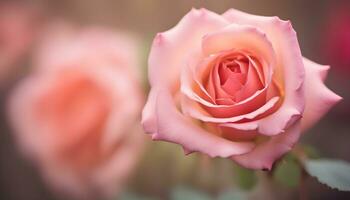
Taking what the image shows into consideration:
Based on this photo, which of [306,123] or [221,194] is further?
[221,194]

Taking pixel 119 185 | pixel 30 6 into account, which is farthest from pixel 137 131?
pixel 30 6

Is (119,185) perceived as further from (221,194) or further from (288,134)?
(288,134)

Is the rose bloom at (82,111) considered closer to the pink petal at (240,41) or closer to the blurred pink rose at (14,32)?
the blurred pink rose at (14,32)

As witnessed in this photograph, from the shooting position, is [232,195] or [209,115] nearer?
[209,115]

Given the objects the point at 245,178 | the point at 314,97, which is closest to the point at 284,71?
the point at 314,97

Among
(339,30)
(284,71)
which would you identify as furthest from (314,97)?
(339,30)

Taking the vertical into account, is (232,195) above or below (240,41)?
below

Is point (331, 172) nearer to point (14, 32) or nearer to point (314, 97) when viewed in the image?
point (314, 97)
